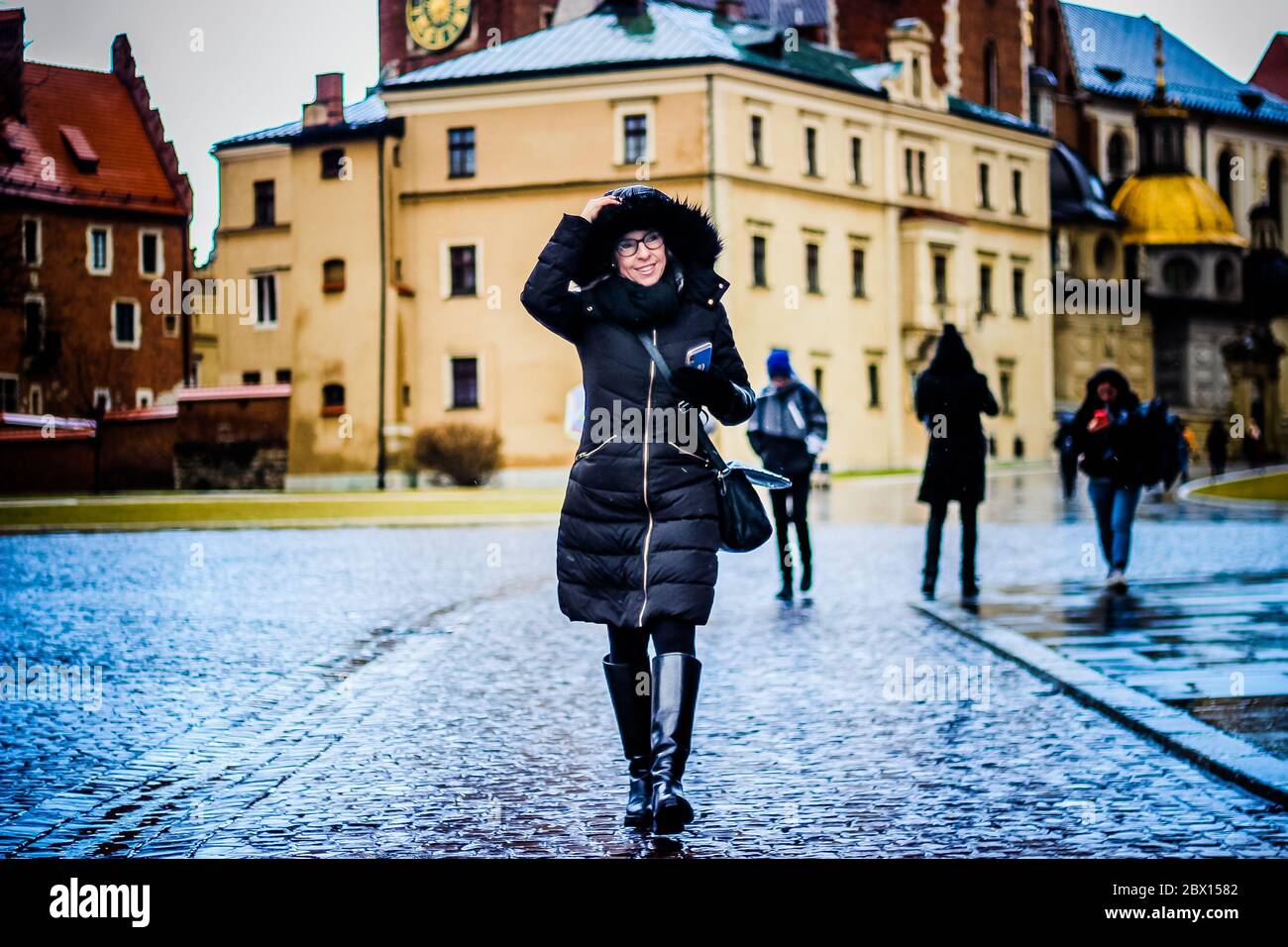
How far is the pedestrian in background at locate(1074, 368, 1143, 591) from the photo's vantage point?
16062 mm

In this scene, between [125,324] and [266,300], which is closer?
[125,324]

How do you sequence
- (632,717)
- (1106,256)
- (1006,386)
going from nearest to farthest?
(632,717) → (1006,386) → (1106,256)

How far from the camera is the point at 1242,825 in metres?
6.36

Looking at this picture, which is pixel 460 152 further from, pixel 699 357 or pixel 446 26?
pixel 699 357

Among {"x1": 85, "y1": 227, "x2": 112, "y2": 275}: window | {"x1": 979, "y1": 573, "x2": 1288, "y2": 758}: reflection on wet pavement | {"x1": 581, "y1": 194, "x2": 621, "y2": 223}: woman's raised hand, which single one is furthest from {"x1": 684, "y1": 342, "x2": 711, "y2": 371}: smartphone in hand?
{"x1": 85, "y1": 227, "x2": 112, "y2": 275}: window

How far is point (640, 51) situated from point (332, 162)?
1093cm

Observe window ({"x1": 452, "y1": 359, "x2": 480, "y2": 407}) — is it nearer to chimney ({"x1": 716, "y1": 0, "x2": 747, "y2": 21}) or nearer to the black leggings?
chimney ({"x1": 716, "y1": 0, "x2": 747, "y2": 21})

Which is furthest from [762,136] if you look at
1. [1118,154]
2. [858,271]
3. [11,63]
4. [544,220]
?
[11,63]

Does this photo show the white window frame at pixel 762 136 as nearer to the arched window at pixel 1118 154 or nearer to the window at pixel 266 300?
the window at pixel 266 300

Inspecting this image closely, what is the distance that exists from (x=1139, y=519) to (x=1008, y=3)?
175 feet

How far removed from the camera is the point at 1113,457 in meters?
16.1

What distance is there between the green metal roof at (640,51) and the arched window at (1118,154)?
26.8 meters
